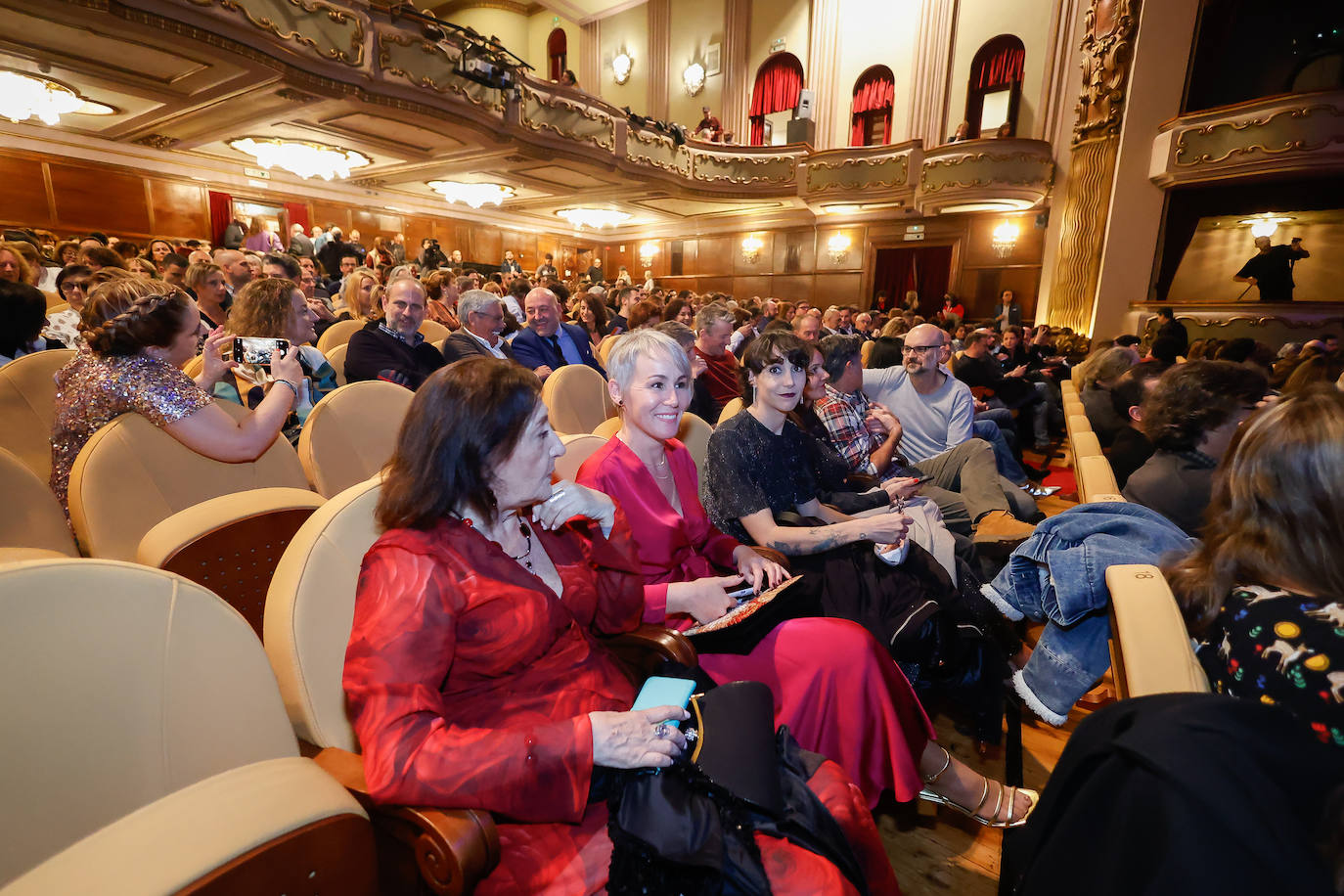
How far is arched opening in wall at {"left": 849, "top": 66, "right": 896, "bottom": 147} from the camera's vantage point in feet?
40.8

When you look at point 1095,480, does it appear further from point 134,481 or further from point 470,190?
point 470,190

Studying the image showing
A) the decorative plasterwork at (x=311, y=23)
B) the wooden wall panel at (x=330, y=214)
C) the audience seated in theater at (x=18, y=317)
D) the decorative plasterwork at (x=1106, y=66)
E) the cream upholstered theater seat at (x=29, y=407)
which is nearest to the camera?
the cream upholstered theater seat at (x=29, y=407)

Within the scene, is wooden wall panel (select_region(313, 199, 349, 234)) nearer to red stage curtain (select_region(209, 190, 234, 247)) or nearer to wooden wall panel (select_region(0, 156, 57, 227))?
red stage curtain (select_region(209, 190, 234, 247))

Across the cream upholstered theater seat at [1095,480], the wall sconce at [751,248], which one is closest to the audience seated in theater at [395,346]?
the cream upholstered theater seat at [1095,480]

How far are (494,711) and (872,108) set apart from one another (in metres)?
14.6

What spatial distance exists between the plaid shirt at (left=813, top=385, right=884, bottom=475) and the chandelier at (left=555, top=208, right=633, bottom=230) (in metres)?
13.4

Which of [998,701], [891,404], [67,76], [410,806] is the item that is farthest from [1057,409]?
[67,76]

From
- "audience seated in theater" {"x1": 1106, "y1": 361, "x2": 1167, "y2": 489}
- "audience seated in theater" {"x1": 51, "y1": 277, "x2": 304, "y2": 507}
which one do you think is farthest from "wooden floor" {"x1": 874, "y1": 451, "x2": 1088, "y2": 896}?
"audience seated in theater" {"x1": 51, "y1": 277, "x2": 304, "y2": 507}

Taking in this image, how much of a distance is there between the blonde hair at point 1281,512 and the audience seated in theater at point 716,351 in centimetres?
273

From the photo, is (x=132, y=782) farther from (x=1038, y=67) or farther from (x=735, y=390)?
(x=1038, y=67)

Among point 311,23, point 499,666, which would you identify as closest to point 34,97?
point 311,23

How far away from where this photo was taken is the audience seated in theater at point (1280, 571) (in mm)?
786

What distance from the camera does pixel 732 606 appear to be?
143 cm

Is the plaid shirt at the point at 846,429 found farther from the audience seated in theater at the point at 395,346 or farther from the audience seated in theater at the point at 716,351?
the audience seated in theater at the point at 395,346
